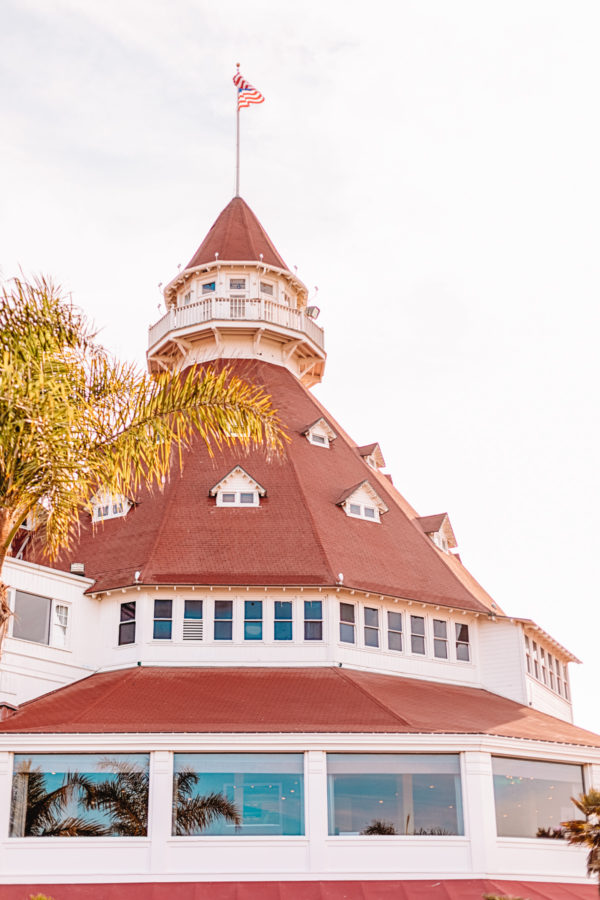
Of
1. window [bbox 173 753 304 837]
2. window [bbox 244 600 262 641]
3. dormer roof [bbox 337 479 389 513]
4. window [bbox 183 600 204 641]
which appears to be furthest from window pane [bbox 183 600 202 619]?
dormer roof [bbox 337 479 389 513]

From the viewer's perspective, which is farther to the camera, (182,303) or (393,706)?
(182,303)

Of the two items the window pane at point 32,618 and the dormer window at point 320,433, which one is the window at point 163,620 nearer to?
the window pane at point 32,618

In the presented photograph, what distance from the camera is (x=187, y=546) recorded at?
36.8 meters

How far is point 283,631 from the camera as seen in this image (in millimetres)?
35562

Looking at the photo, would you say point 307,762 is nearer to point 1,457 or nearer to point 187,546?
point 187,546

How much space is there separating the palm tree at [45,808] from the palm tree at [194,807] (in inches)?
76.5

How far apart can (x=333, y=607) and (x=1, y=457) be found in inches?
705

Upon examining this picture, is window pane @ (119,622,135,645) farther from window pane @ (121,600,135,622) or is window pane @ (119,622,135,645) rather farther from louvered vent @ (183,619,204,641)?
louvered vent @ (183,619,204,641)

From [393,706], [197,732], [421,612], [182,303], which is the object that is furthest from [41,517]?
[182,303]

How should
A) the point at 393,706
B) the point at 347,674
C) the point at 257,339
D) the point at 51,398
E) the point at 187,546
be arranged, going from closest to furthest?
the point at 51,398, the point at 393,706, the point at 347,674, the point at 187,546, the point at 257,339

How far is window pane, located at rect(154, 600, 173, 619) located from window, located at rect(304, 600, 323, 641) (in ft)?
14.1

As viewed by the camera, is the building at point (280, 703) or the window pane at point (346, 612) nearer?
the building at point (280, 703)

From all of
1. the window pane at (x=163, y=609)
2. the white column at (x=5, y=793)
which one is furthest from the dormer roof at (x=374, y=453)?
the white column at (x=5, y=793)

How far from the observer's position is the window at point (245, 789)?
29.4 m
